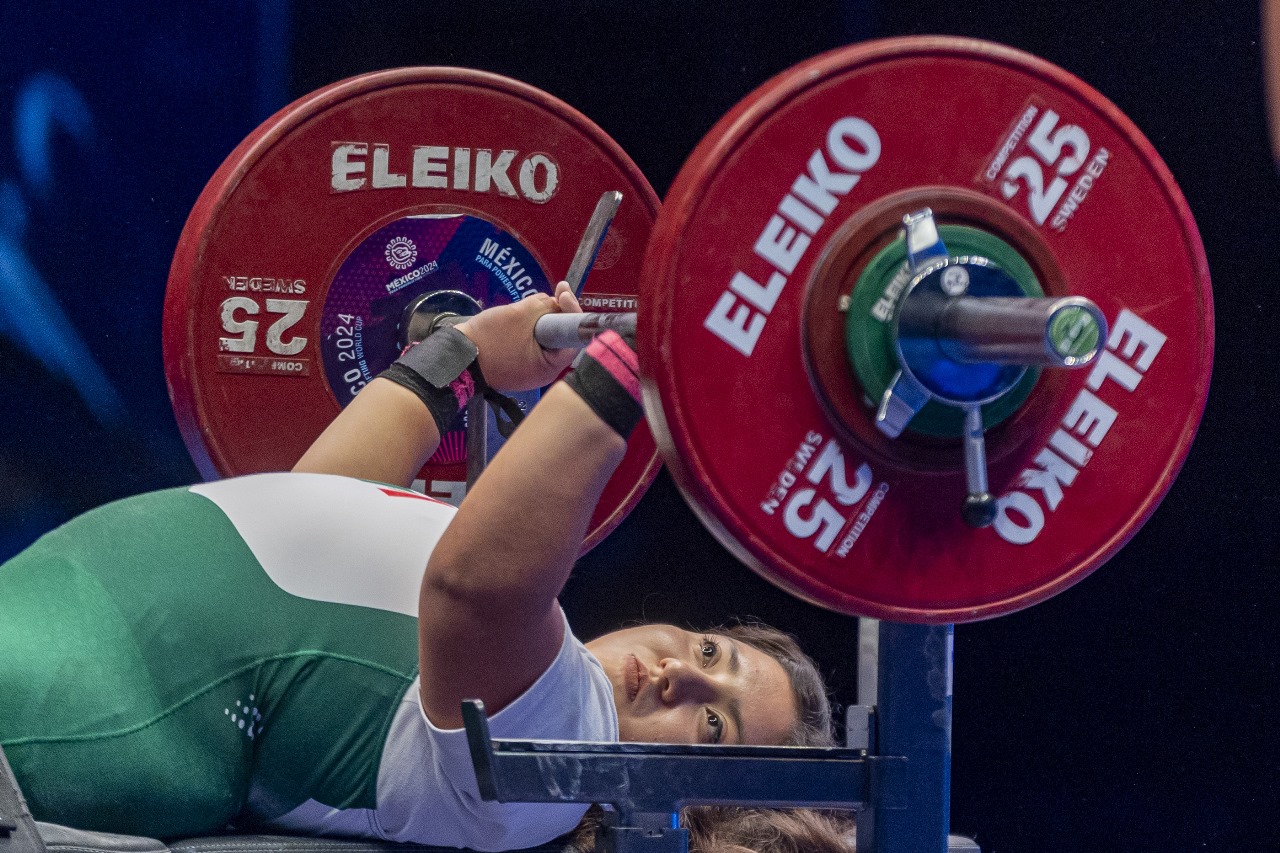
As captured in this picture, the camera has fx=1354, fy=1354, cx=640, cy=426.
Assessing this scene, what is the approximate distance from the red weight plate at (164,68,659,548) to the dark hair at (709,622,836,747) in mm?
297

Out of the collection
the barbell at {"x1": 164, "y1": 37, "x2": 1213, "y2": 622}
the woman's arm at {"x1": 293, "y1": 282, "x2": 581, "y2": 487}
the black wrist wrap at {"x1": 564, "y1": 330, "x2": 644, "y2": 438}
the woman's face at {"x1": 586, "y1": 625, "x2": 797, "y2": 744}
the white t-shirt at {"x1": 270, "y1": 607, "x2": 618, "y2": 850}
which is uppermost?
the barbell at {"x1": 164, "y1": 37, "x2": 1213, "y2": 622}

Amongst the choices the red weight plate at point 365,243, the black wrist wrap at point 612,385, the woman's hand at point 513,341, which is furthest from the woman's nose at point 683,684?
the black wrist wrap at point 612,385

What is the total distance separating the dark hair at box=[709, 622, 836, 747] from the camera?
1.87 m

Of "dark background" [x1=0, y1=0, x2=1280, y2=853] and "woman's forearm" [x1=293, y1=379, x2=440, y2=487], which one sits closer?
"woman's forearm" [x1=293, y1=379, x2=440, y2=487]

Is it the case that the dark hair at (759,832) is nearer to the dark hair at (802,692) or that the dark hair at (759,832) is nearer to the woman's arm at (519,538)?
the dark hair at (802,692)

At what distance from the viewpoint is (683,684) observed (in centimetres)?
173

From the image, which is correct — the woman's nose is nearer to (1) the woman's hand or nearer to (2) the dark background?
(1) the woman's hand

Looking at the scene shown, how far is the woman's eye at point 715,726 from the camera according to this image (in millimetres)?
1736

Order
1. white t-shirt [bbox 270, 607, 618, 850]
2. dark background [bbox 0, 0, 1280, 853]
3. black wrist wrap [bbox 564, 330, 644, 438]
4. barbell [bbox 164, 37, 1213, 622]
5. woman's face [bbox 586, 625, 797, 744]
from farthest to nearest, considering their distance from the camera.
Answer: dark background [bbox 0, 0, 1280, 853], woman's face [bbox 586, 625, 797, 744], white t-shirt [bbox 270, 607, 618, 850], black wrist wrap [bbox 564, 330, 644, 438], barbell [bbox 164, 37, 1213, 622]

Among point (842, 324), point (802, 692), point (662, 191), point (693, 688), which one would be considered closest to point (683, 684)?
point (693, 688)

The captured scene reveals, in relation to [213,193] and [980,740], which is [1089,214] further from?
[980,740]

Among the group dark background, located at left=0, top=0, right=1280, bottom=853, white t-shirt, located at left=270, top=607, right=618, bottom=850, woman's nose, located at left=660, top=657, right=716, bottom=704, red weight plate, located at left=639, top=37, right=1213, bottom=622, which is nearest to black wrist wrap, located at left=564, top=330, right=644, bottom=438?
red weight plate, located at left=639, top=37, right=1213, bottom=622

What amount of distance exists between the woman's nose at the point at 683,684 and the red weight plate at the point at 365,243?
0.26 metres

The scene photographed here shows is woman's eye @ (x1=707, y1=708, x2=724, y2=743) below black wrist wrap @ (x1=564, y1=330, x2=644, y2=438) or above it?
below
